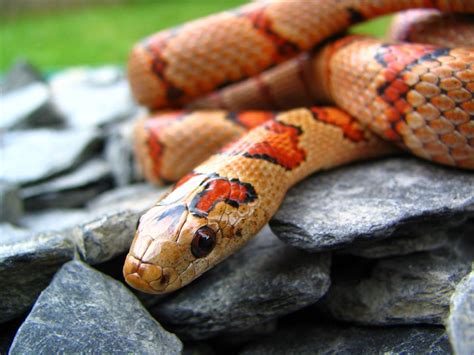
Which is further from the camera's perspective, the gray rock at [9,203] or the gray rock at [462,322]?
the gray rock at [9,203]

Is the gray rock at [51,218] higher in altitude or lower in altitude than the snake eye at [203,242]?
lower

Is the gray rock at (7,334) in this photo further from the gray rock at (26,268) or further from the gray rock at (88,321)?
the gray rock at (88,321)

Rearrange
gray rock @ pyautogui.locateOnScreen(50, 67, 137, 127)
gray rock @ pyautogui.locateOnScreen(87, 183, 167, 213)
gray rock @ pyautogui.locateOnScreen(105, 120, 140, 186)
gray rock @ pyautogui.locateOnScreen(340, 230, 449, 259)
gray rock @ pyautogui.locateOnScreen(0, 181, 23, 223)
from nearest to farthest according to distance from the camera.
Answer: gray rock @ pyautogui.locateOnScreen(340, 230, 449, 259) → gray rock @ pyautogui.locateOnScreen(87, 183, 167, 213) → gray rock @ pyautogui.locateOnScreen(0, 181, 23, 223) → gray rock @ pyautogui.locateOnScreen(105, 120, 140, 186) → gray rock @ pyautogui.locateOnScreen(50, 67, 137, 127)

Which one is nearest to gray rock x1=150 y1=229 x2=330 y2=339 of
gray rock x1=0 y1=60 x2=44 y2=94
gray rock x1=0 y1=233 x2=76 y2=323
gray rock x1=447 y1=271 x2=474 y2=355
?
gray rock x1=0 y1=233 x2=76 y2=323

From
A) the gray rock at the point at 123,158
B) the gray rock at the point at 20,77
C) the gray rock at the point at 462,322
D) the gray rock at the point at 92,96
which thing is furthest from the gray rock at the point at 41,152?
the gray rock at the point at 462,322

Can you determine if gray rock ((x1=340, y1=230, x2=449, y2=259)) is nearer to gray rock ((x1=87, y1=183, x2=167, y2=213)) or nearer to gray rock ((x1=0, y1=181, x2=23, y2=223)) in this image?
gray rock ((x1=87, y1=183, x2=167, y2=213))

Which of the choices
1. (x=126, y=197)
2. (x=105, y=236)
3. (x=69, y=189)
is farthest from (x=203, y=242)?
(x=69, y=189)
